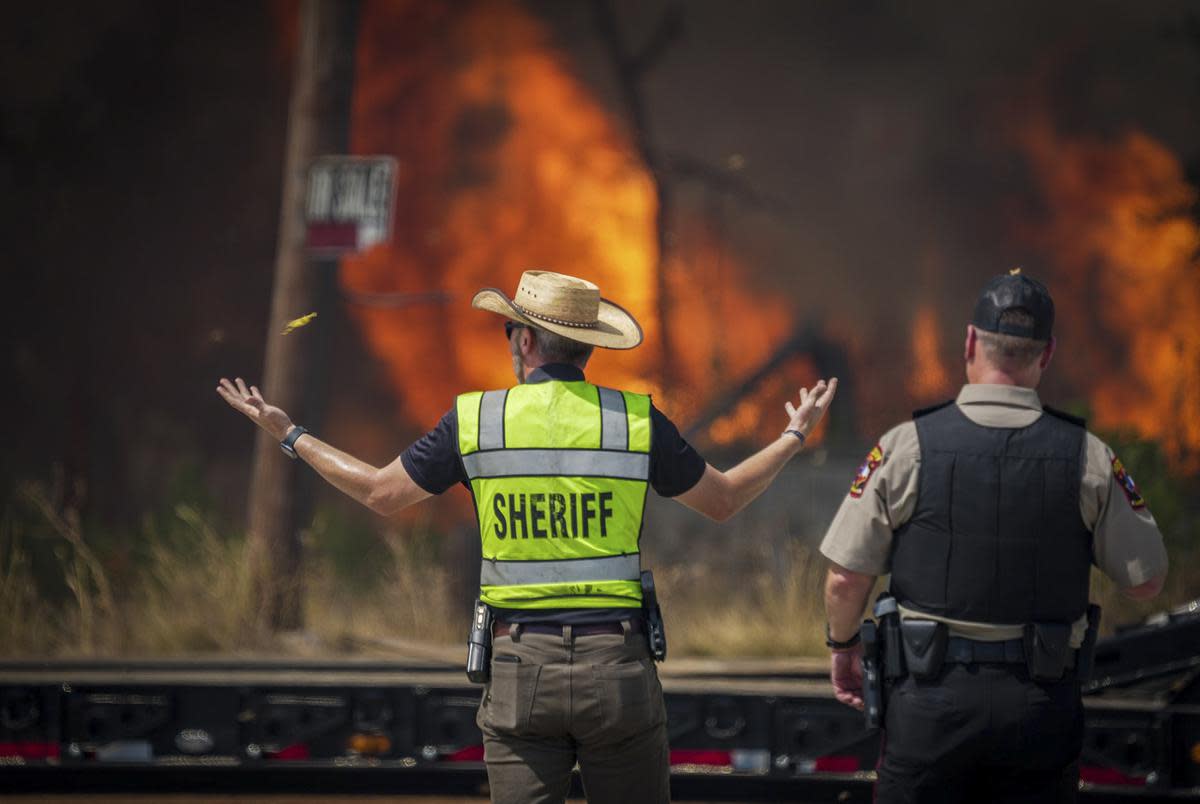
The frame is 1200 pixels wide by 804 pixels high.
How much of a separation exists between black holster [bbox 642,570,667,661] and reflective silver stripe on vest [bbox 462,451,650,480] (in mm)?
302

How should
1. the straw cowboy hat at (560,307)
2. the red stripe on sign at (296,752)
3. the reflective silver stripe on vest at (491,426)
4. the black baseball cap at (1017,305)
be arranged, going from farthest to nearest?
the red stripe on sign at (296,752) → the straw cowboy hat at (560,307) → the reflective silver stripe on vest at (491,426) → the black baseball cap at (1017,305)

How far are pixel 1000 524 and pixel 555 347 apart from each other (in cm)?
134

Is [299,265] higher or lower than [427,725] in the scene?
higher

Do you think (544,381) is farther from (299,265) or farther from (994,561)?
(299,265)

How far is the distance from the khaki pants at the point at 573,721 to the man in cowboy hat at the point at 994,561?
65 centimetres

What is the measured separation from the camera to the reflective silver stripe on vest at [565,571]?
4.00 m

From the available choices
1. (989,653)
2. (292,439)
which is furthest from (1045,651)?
(292,439)

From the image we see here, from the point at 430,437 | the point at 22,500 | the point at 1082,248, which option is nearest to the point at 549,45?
the point at 1082,248

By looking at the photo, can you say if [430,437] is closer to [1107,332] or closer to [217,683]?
[217,683]

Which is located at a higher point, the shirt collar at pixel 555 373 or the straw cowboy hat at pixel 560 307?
the straw cowboy hat at pixel 560 307

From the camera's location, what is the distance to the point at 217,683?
Answer: 7.18m

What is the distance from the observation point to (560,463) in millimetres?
4039

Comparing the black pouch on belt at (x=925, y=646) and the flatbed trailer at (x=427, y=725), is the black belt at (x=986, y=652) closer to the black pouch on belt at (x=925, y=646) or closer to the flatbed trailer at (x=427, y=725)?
the black pouch on belt at (x=925, y=646)

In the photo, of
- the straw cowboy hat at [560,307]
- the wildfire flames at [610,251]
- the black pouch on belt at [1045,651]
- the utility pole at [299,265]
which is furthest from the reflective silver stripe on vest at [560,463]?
the wildfire flames at [610,251]
